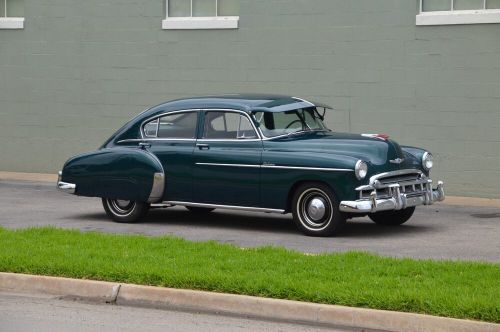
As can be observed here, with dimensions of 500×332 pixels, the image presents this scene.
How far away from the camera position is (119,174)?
44.2 ft

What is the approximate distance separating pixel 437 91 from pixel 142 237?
640cm

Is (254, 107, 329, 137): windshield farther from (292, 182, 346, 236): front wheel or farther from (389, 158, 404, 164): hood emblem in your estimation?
(389, 158, 404, 164): hood emblem

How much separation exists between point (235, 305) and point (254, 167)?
13.8ft

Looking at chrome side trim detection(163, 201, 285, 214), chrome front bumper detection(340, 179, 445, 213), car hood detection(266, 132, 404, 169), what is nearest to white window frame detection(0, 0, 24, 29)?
chrome side trim detection(163, 201, 285, 214)


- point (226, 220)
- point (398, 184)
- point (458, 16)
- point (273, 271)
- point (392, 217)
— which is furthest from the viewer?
point (458, 16)

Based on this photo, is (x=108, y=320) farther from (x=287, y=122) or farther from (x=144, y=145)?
(x=144, y=145)

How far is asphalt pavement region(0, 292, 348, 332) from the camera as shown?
319 inches

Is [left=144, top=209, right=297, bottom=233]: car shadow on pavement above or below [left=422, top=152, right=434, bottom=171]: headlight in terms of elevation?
below

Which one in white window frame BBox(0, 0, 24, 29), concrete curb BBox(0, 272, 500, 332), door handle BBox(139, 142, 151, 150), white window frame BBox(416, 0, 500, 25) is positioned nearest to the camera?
concrete curb BBox(0, 272, 500, 332)

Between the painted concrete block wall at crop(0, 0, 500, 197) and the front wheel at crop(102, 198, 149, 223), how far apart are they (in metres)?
4.65

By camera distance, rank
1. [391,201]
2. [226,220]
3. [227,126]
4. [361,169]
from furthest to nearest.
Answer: [226,220] → [227,126] → [391,201] → [361,169]

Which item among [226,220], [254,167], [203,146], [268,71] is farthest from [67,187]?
[268,71]

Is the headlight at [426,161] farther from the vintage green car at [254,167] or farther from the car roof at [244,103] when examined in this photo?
the car roof at [244,103]

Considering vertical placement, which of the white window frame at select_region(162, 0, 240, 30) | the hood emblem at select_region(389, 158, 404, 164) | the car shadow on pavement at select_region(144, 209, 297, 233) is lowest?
the car shadow on pavement at select_region(144, 209, 297, 233)
